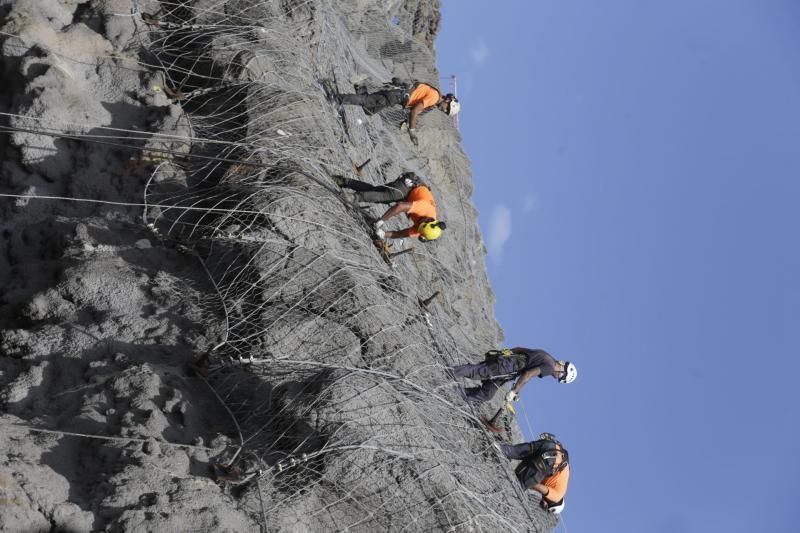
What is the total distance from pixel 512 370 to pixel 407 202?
8.40 ft

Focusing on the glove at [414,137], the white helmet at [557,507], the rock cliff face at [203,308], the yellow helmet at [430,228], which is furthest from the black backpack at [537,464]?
the glove at [414,137]

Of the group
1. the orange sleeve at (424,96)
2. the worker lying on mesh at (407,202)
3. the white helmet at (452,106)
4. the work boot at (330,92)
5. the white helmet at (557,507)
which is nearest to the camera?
the worker lying on mesh at (407,202)

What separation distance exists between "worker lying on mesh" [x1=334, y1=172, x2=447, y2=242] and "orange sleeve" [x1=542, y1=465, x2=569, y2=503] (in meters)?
3.30

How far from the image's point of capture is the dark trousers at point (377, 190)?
9.99m

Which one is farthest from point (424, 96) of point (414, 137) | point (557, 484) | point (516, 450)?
point (557, 484)

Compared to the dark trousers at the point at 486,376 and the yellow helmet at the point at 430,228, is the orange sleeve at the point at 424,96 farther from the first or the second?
the dark trousers at the point at 486,376

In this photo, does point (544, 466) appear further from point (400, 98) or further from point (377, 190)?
point (400, 98)

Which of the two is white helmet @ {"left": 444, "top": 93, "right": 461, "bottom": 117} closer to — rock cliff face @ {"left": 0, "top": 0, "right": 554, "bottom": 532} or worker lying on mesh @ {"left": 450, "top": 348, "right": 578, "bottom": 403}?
rock cliff face @ {"left": 0, "top": 0, "right": 554, "bottom": 532}

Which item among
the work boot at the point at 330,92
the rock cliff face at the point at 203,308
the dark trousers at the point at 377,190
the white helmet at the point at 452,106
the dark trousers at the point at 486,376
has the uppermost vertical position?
the white helmet at the point at 452,106

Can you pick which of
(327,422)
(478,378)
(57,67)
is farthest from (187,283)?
(478,378)

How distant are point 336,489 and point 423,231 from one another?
4.39 metres

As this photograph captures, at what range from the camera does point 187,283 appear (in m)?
7.98

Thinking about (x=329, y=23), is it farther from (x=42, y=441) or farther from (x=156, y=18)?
(x=42, y=441)

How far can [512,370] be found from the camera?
10734 mm
